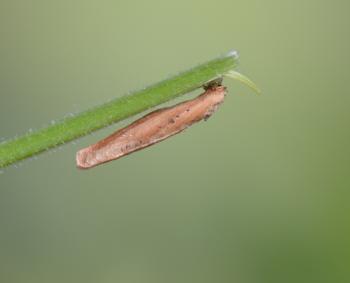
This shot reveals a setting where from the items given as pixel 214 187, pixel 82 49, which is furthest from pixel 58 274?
pixel 82 49

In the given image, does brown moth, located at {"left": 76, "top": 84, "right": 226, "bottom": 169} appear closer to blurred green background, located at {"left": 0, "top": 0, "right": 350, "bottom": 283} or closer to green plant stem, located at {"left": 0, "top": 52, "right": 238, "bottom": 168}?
green plant stem, located at {"left": 0, "top": 52, "right": 238, "bottom": 168}

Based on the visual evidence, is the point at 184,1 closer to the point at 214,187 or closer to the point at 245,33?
the point at 245,33

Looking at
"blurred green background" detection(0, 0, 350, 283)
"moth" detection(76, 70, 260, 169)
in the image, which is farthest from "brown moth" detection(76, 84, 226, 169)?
"blurred green background" detection(0, 0, 350, 283)

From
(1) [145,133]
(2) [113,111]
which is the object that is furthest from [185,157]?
(2) [113,111]

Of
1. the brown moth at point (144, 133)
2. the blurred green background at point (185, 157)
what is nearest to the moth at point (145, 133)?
the brown moth at point (144, 133)

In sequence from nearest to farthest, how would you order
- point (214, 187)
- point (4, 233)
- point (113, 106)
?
point (113, 106)
point (4, 233)
point (214, 187)

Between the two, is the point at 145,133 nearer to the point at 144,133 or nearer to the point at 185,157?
the point at 144,133
